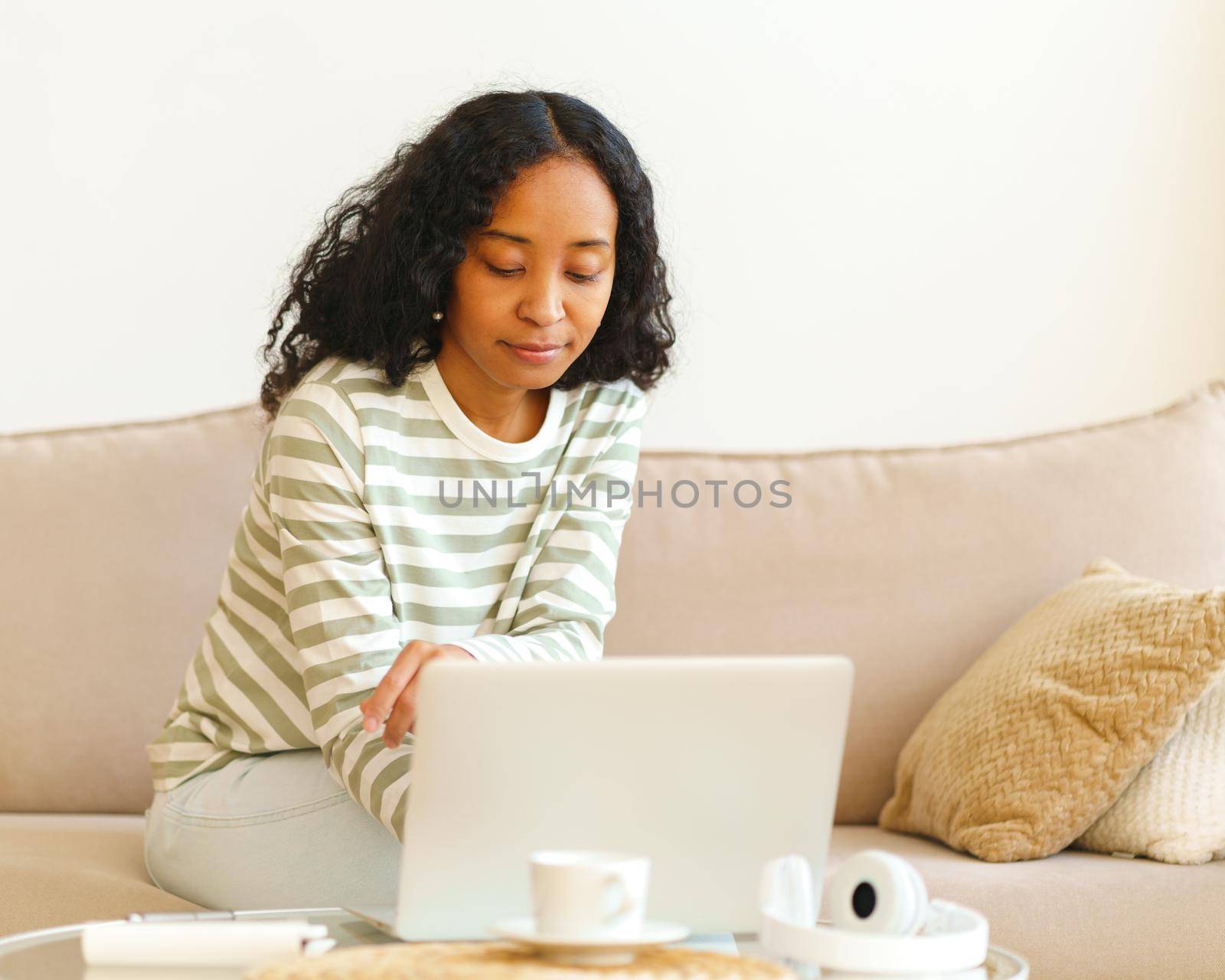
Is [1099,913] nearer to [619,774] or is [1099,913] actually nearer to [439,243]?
[619,774]

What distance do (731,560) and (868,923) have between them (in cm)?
89

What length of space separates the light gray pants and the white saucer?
1.83 feet

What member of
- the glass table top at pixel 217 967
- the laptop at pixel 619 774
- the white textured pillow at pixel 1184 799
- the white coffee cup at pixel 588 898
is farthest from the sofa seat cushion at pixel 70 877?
the white textured pillow at pixel 1184 799

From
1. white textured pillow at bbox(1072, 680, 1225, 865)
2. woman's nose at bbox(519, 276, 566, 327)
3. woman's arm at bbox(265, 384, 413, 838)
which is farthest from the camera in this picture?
white textured pillow at bbox(1072, 680, 1225, 865)

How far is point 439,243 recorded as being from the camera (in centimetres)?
132

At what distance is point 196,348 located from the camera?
6.84ft

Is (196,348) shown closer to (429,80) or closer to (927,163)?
(429,80)

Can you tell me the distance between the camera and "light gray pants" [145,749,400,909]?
124cm

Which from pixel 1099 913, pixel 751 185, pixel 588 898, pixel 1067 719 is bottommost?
pixel 1099 913

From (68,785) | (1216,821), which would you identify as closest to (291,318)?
(68,785)

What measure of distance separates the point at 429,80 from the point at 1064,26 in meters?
1.02

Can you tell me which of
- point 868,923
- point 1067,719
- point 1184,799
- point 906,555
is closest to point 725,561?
point 906,555

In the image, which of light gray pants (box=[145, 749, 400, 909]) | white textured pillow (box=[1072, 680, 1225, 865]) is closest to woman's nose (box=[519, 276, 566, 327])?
light gray pants (box=[145, 749, 400, 909])

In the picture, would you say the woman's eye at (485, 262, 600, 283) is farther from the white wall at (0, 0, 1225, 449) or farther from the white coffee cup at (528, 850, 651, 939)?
the white wall at (0, 0, 1225, 449)
